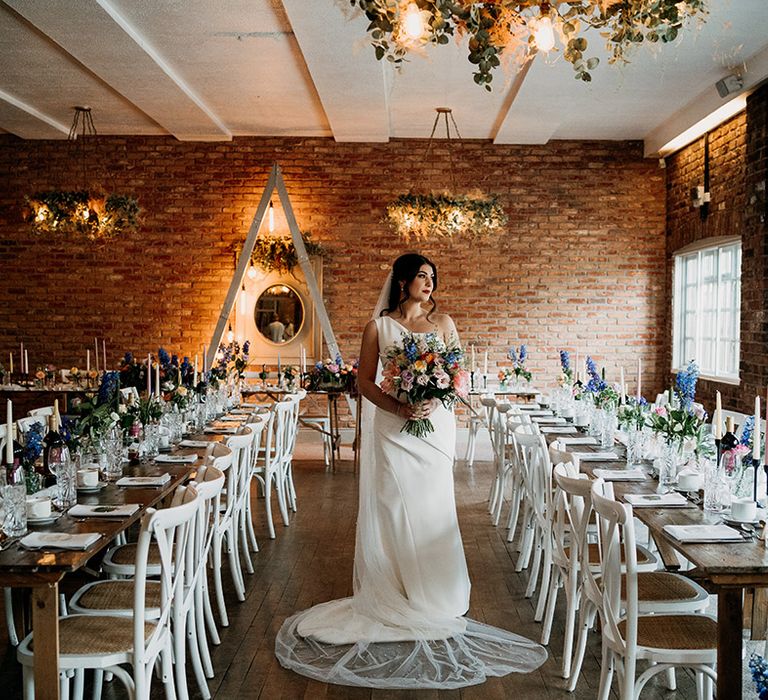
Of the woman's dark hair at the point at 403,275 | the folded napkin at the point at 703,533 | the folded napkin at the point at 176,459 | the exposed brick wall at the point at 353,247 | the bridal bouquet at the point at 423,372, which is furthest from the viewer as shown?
the exposed brick wall at the point at 353,247

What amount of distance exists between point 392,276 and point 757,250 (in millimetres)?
4612

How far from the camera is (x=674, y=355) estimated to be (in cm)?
1089

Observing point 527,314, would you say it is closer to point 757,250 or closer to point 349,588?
point 757,250

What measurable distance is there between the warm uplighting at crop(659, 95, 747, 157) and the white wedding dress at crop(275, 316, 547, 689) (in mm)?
5394

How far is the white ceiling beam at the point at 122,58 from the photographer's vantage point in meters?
6.42

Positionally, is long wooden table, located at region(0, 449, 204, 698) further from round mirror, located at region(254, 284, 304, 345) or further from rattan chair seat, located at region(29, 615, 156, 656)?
round mirror, located at region(254, 284, 304, 345)

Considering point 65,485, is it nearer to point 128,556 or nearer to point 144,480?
point 128,556

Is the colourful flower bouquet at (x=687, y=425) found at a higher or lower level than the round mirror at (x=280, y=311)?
lower

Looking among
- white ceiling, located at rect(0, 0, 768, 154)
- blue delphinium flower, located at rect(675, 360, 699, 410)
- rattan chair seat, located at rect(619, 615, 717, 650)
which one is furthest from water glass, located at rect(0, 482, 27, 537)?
white ceiling, located at rect(0, 0, 768, 154)

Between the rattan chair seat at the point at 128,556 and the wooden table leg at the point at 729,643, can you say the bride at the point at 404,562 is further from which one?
the wooden table leg at the point at 729,643

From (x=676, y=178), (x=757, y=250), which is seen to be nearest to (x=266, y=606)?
(x=757, y=250)

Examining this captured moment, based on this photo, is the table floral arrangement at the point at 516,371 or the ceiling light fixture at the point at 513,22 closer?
Answer: the ceiling light fixture at the point at 513,22

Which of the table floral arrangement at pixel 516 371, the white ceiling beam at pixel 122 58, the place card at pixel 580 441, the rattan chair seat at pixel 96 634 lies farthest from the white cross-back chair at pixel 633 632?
the table floral arrangement at pixel 516 371

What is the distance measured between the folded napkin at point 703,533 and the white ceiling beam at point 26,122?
8551 millimetres
